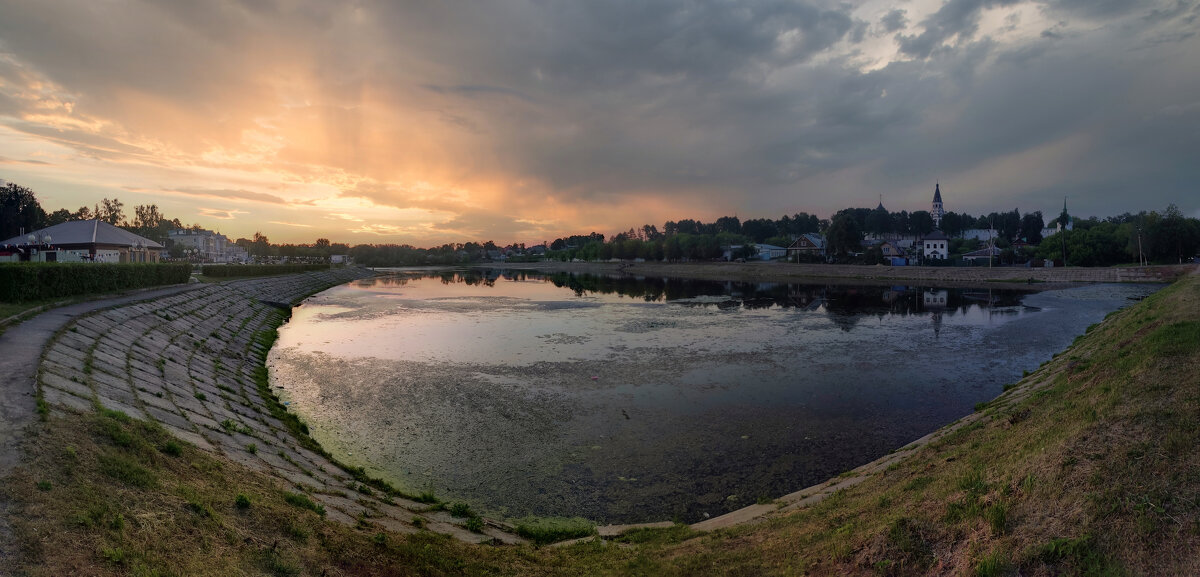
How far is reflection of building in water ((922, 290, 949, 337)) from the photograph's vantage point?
110 ft

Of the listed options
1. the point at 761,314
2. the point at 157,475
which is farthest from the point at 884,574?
the point at 761,314

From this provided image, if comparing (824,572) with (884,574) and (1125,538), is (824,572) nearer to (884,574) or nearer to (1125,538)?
(884,574)

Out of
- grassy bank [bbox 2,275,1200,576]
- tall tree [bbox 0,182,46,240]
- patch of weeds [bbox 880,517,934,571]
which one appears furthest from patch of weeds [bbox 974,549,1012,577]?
tall tree [bbox 0,182,46,240]

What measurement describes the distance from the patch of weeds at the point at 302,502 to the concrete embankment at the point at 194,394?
0.31m

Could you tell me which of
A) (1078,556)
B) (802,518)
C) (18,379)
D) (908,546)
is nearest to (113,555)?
(18,379)

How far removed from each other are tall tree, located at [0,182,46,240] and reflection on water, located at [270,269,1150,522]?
202 ft

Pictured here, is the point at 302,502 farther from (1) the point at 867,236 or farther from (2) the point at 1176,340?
(1) the point at 867,236

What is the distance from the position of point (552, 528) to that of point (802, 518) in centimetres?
439

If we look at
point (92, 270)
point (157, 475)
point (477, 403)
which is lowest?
point (477, 403)

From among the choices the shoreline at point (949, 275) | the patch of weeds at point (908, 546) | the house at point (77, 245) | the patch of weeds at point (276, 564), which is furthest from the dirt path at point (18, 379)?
the shoreline at point (949, 275)

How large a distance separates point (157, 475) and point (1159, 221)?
110m

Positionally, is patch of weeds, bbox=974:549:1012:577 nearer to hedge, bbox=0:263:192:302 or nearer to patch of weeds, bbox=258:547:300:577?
patch of weeds, bbox=258:547:300:577

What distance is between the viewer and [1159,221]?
7150cm

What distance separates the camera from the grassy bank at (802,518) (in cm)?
490
